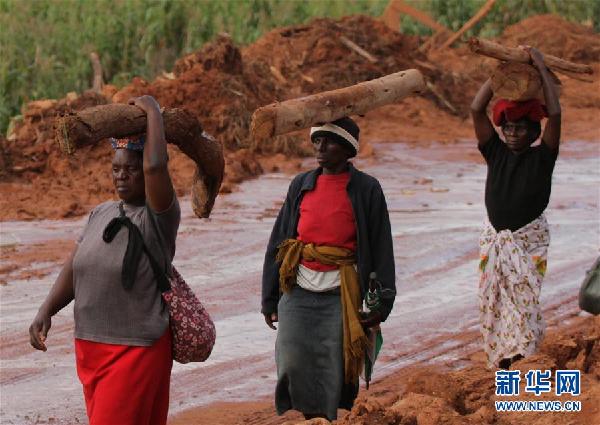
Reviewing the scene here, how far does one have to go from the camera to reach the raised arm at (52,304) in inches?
205

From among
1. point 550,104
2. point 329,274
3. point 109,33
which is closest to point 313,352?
point 329,274

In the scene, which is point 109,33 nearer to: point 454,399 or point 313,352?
point 313,352

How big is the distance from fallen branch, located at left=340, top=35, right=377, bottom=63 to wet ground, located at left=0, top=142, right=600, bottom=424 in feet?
14.4

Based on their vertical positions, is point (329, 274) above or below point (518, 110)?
below

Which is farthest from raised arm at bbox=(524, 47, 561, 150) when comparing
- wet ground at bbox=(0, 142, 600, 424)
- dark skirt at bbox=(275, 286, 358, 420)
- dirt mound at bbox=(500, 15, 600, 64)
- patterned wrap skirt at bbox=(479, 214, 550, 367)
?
dirt mound at bbox=(500, 15, 600, 64)

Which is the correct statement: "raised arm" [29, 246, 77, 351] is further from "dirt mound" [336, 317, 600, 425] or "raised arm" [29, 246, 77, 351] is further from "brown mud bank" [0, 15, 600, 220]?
"brown mud bank" [0, 15, 600, 220]

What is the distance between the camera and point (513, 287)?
7250 mm

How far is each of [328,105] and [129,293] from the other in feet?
4.95

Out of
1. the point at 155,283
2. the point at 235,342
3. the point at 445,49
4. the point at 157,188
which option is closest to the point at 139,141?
the point at 157,188

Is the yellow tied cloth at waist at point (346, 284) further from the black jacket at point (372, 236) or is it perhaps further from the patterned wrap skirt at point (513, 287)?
the patterned wrap skirt at point (513, 287)

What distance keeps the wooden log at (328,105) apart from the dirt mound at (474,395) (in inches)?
50.5

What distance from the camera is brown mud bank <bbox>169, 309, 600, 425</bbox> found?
17.0ft

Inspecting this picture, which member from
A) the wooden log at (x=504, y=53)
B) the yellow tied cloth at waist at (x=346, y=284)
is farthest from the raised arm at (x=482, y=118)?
the yellow tied cloth at waist at (x=346, y=284)

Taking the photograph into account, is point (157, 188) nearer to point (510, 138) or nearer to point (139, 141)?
point (139, 141)
